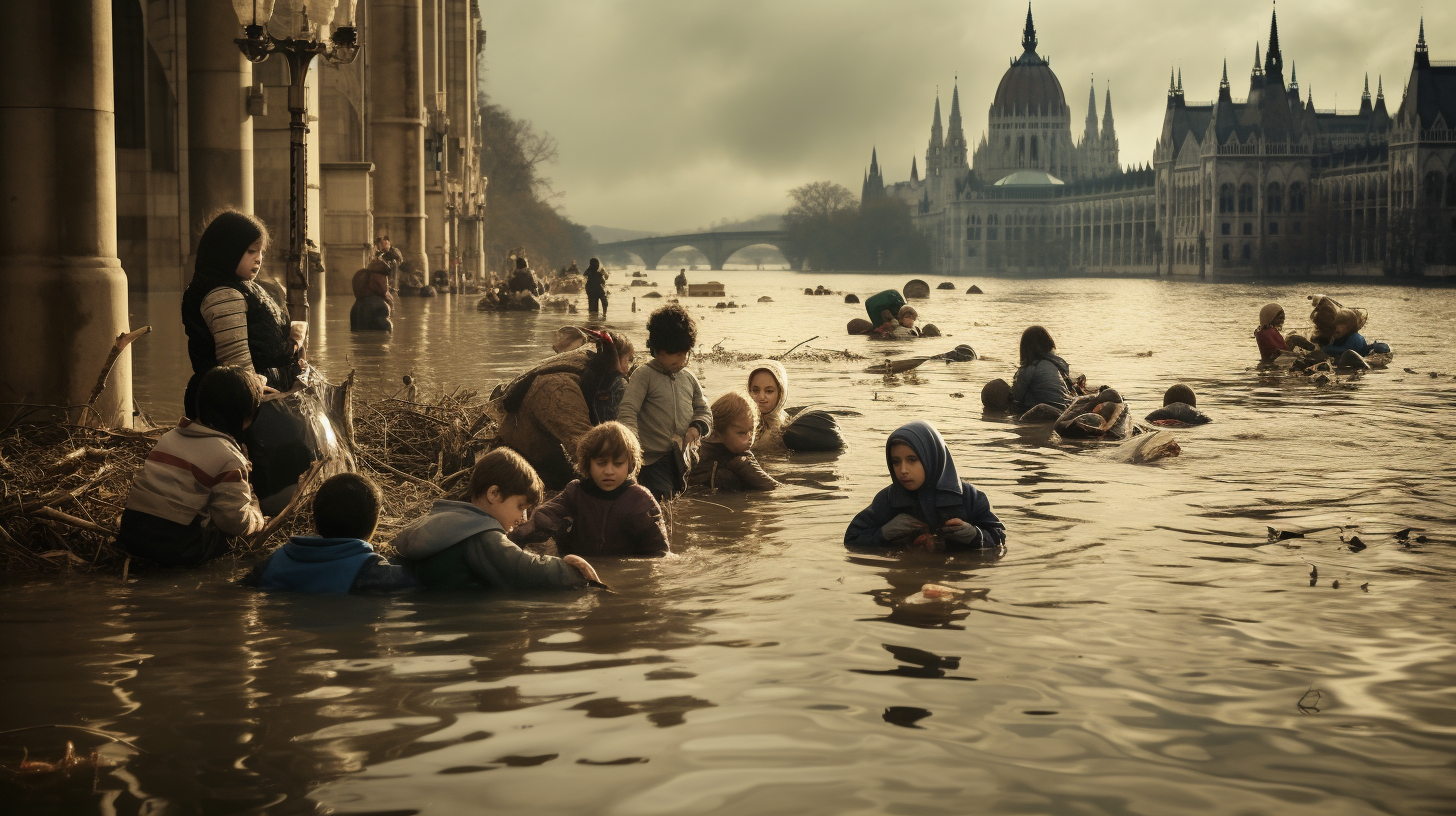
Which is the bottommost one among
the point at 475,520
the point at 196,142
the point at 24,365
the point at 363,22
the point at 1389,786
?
the point at 1389,786

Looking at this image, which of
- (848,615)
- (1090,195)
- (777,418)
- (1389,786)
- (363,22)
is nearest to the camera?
(1389,786)

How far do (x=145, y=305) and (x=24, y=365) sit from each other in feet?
55.0

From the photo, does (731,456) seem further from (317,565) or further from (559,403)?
(317,565)

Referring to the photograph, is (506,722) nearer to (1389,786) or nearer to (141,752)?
(141,752)

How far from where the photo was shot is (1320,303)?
753 inches

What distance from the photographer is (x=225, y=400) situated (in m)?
6.58

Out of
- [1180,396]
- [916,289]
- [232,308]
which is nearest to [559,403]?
[232,308]

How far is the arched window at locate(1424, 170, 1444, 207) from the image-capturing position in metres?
99.2

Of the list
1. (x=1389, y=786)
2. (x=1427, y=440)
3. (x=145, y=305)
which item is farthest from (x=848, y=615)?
(x=145, y=305)

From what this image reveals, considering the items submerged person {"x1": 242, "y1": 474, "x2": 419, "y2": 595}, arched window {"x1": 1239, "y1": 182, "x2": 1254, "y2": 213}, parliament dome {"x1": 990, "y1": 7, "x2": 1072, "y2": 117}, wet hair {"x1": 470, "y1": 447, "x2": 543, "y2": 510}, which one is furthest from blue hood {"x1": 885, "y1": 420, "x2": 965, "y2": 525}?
parliament dome {"x1": 990, "y1": 7, "x2": 1072, "y2": 117}

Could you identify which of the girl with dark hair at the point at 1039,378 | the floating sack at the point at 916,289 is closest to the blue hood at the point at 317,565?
the girl with dark hair at the point at 1039,378

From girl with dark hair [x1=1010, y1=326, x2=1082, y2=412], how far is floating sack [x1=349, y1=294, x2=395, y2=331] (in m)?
11.6

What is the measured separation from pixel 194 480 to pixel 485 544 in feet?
4.31

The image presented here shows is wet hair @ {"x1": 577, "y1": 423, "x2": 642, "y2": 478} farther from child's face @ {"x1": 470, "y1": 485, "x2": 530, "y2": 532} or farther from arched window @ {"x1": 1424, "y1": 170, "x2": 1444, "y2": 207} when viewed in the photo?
arched window @ {"x1": 1424, "y1": 170, "x2": 1444, "y2": 207}
